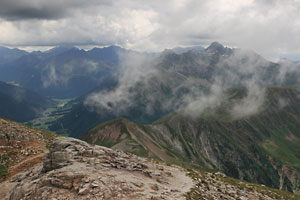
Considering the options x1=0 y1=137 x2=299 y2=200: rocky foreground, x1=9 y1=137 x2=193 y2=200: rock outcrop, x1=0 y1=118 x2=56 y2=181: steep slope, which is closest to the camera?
x1=9 y1=137 x2=193 y2=200: rock outcrop

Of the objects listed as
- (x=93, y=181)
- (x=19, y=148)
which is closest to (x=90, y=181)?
(x=93, y=181)

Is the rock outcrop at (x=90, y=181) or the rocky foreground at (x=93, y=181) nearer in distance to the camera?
the rock outcrop at (x=90, y=181)

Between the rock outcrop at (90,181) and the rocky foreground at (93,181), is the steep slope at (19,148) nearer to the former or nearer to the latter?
the rocky foreground at (93,181)

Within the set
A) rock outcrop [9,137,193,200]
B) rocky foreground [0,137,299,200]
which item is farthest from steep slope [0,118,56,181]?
rock outcrop [9,137,193,200]

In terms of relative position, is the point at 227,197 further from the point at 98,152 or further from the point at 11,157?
the point at 11,157

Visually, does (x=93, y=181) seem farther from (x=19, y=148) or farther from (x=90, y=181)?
(x=19, y=148)

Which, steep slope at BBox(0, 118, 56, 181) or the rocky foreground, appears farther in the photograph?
steep slope at BBox(0, 118, 56, 181)

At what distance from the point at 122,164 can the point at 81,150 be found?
8.65m

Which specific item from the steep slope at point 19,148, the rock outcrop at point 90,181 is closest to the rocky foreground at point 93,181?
the rock outcrop at point 90,181

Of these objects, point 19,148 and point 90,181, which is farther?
point 19,148

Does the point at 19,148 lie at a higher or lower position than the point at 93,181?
lower

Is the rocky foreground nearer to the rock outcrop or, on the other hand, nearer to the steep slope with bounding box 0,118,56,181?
the rock outcrop

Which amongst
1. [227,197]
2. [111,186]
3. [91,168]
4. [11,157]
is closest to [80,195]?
[111,186]

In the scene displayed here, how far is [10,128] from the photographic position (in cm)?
6031
